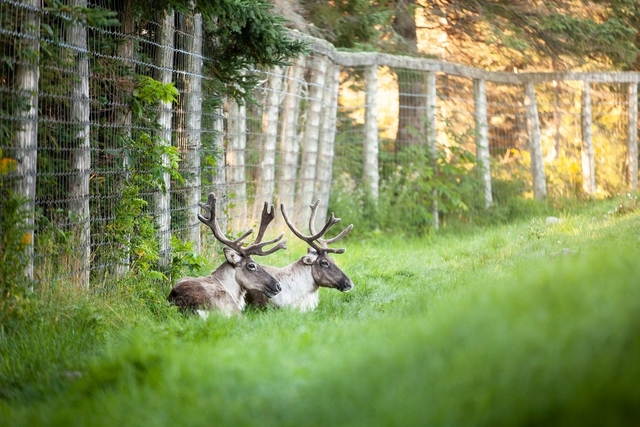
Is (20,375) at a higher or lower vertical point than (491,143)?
lower

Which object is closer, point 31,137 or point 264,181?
point 31,137

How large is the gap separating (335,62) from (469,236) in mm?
3700

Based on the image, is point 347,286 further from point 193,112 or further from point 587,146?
point 587,146

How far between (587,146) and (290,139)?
7450 millimetres

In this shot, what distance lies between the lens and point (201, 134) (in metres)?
10.6

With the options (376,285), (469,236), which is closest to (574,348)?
(376,285)

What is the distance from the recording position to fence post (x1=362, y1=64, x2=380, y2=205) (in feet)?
51.8

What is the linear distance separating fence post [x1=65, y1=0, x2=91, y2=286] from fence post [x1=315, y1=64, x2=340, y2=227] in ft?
24.7

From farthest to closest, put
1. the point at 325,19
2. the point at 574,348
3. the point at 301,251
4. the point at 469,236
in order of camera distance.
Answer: the point at 325,19, the point at 469,236, the point at 301,251, the point at 574,348

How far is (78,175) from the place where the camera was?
7.65 metres

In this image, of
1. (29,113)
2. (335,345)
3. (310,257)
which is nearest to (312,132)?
(310,257)

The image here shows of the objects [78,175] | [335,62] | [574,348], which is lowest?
[574,348]

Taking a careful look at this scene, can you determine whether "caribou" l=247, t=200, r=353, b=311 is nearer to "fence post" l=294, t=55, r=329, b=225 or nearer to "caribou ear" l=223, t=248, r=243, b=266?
"caribou ear" l=223, t=248, r=243, b=266

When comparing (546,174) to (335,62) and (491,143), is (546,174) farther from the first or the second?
(335,62)
